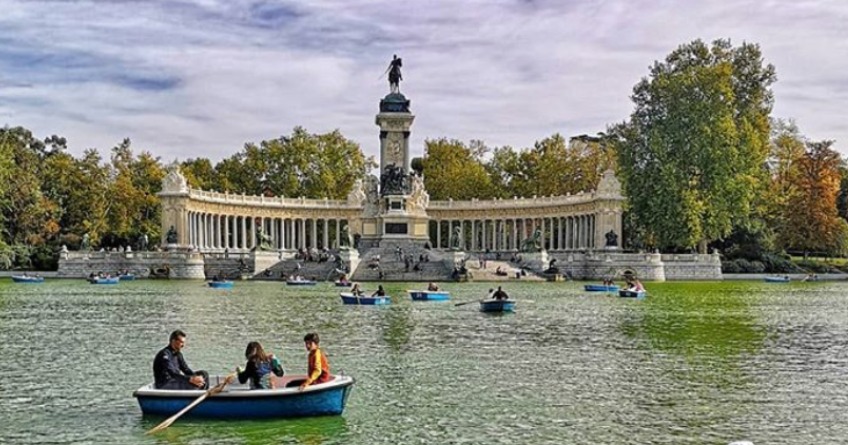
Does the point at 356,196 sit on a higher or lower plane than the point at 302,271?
higher

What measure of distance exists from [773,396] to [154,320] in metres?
20.6

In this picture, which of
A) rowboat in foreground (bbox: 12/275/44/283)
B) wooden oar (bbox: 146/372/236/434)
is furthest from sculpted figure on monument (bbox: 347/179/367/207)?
wooden oar (bbox: 146/372/236/434)

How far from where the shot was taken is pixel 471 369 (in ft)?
66.7

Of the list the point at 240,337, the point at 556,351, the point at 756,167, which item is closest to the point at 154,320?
the point at 240,337

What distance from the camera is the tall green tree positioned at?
2586 inches

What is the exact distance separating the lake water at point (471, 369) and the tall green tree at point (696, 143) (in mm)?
27444

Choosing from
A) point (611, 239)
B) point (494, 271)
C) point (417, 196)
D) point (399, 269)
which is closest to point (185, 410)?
point (399, 269)

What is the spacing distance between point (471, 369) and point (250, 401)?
6.81 metres

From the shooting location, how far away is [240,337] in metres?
26.4

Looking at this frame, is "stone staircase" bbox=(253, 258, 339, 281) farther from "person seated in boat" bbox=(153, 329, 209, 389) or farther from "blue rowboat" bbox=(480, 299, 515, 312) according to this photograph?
"person seated in boat" bbox=(153, 329, 209, 389)

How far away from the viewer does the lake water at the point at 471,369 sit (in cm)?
1441

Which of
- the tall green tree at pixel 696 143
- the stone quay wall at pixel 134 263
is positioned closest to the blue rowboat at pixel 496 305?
the tall green tree at pixel 696 143

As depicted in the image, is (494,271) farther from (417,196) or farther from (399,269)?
(417,196)

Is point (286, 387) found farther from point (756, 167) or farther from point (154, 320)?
point (756, 167)
